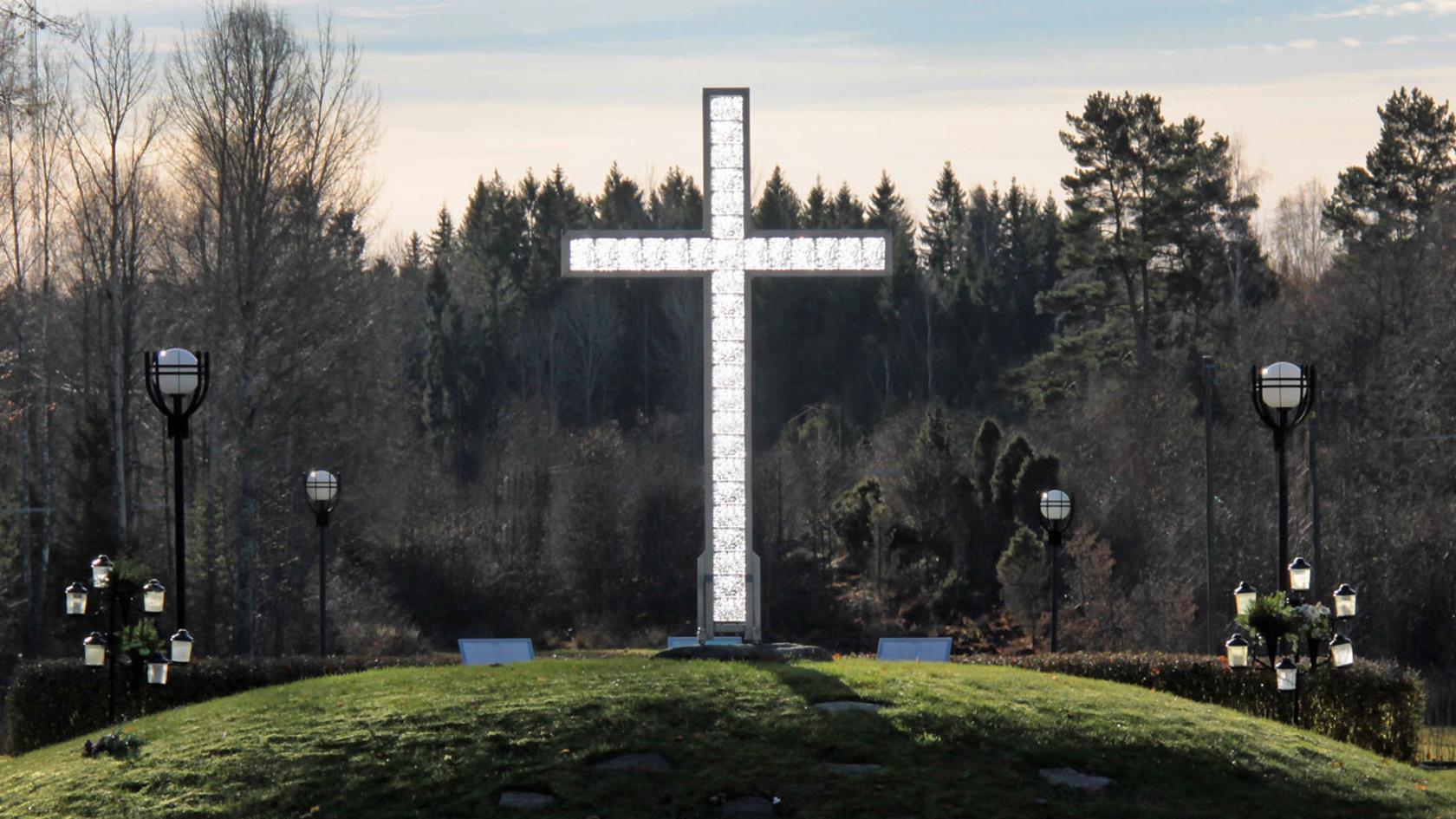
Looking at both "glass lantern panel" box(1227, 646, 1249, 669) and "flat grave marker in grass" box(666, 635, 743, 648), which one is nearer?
"glass lantern panel" box(1227, 646, 1249, 669)

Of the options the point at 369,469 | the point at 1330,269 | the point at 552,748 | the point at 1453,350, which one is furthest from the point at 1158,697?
the point at 1330,269

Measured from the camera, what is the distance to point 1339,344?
45.1m

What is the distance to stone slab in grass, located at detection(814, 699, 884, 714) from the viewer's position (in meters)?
Answer: 12.9

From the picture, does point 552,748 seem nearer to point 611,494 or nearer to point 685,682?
point 685,682

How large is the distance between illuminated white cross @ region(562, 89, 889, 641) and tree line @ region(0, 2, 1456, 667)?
1619 cm

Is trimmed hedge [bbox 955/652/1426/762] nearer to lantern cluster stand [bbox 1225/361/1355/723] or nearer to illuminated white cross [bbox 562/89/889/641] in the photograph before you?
lantern cluster stand [bbox 1225/361/1355/723]

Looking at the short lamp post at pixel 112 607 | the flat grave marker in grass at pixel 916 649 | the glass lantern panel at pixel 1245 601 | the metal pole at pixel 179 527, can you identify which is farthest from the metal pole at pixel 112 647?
the glass lantern panel at pixel 1245 601

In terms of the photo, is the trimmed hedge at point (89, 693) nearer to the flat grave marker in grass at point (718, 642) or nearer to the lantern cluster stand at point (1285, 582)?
the flat grave marker in grass at point (718, 642)

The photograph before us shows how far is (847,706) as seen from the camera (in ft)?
42.8

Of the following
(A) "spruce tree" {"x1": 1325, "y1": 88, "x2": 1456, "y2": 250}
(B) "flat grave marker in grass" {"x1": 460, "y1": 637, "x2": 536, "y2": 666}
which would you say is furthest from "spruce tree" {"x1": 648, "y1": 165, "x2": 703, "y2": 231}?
(B) "flat grave marker in grass" {"x1": 460, "y1": 637, "x2": 536, "y2": 666}

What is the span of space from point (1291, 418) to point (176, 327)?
25377mm

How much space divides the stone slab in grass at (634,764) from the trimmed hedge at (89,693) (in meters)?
6.30

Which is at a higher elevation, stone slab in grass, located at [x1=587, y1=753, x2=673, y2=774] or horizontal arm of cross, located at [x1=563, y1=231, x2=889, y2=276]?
horizontal arm of cross, located at [x1=563, y1=231, x2=889, y2=276]

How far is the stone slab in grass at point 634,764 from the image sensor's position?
11.7 metres
